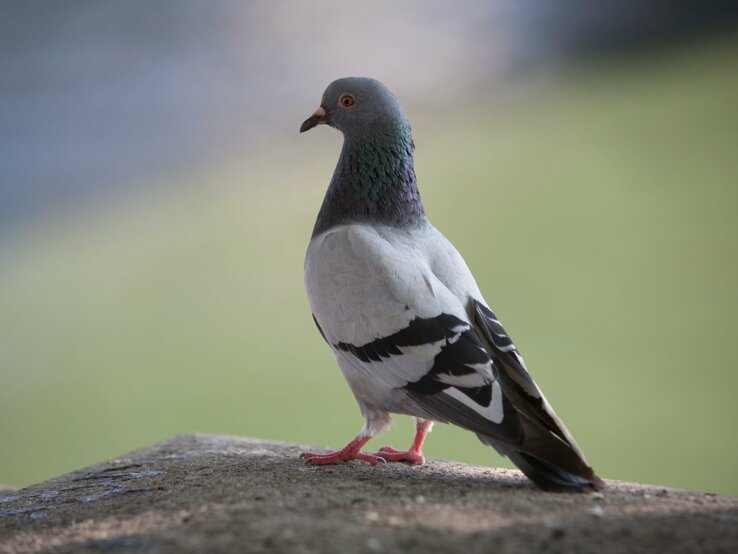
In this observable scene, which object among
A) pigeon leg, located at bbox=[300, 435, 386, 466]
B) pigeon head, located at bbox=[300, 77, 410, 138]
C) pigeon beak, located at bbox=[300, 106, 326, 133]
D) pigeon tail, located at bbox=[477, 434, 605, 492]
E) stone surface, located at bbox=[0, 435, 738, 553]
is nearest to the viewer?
stone surface, located at bbox=[0, 435, 738, 553]

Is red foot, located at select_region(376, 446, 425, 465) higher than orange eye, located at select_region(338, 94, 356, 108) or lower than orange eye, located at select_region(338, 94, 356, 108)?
lower

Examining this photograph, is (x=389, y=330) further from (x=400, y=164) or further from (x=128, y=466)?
(x=128, y=466)

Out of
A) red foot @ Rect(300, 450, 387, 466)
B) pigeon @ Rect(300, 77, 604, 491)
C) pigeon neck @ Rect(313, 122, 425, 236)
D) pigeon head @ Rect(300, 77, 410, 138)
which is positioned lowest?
red foot @ Rect(300, 450, 387, 466)

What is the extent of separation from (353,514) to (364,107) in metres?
1.90

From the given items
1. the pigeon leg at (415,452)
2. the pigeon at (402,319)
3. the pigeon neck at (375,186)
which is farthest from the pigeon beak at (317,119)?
the pigeon leg at (415,452)

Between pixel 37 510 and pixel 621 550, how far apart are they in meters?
2.24

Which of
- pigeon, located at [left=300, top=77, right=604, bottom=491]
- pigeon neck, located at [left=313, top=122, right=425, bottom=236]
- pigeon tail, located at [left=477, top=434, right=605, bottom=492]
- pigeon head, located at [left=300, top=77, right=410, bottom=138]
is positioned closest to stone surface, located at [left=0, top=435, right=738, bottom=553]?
pigeon tail, located at [left=477, top=434, right=605, bottom=492]

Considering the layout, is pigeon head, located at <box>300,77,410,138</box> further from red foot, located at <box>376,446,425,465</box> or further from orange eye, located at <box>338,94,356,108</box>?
red foot, located at <box>376,446,425,465</box>

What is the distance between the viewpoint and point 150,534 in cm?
261

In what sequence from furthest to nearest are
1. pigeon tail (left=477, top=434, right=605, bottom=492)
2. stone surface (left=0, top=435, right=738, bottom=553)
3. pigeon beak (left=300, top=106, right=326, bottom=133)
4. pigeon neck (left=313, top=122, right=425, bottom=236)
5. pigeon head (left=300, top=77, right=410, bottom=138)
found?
1. pigeon beak (left=300, top=106, right=326, bottom=133)
2. pigeon head (left=300, top=77, right=410, bottom=138)
3. pigeon neck (left=313, top=122, right=425, bottom=236)
4. pigeon tail (left=477, top=434, right=605, bottom=492)
5. stone surface (left=0, top=435, right=738, bottom=553)

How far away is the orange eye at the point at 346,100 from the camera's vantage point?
12.7ft

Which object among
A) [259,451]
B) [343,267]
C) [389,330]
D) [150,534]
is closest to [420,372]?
[389,330]

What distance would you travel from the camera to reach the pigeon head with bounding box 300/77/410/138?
3814mm

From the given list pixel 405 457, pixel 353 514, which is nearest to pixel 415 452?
pixel 405 457
